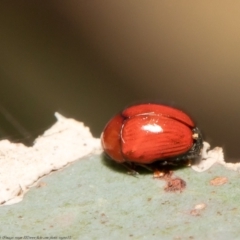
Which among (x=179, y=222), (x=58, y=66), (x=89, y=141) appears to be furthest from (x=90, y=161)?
(x=58, y=66)

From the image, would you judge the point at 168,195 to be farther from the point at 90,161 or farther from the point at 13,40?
the point at 13,40

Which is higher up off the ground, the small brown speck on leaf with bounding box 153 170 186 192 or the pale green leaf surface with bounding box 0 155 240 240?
the small brown speck on leaf with bounding box 153 170 186 192

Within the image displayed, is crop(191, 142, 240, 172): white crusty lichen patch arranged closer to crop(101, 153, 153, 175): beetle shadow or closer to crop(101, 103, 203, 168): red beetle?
crop(101, 103, 203, 168): red beetle

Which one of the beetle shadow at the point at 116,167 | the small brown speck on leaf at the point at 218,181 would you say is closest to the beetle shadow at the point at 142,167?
the beetle shadow at the point at 116,167

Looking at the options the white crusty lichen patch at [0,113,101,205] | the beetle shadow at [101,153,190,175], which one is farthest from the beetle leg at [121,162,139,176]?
the white crusty lichen patch at [0,113,101,205]

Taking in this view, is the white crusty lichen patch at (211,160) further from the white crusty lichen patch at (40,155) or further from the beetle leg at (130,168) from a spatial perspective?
the white crusty lichen patch at (40,155)

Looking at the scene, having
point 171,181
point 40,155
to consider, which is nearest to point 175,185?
point 171,181
